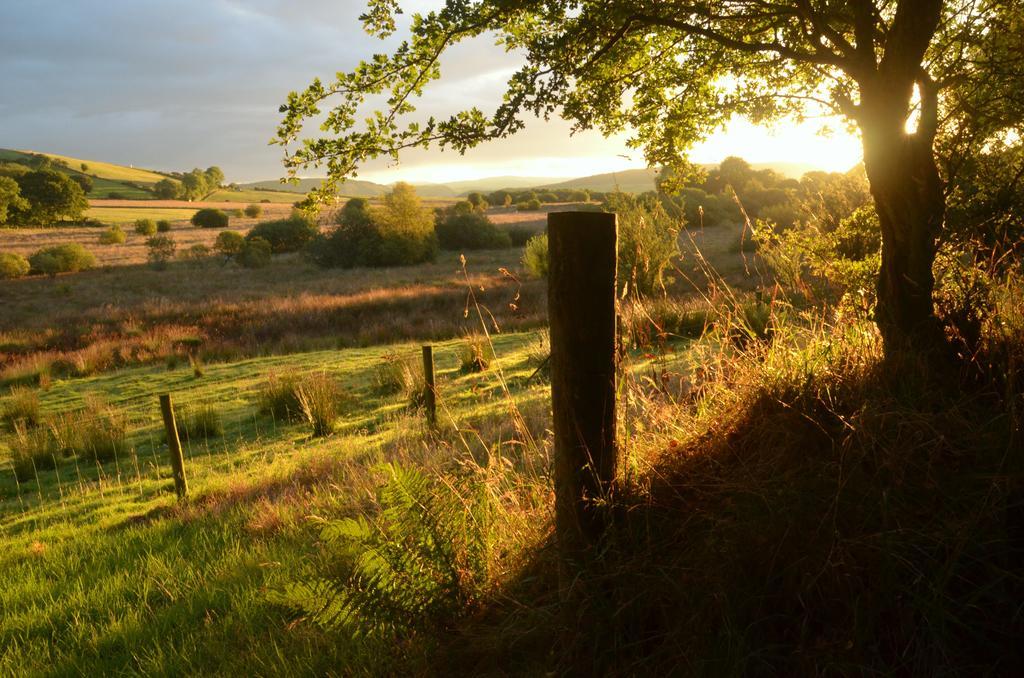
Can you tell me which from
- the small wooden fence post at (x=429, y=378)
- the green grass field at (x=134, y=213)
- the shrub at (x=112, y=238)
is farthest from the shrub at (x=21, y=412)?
the green grass field at (x=134, y=213)

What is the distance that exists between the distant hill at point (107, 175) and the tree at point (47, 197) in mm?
31741

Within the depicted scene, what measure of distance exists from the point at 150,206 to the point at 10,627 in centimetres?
9509

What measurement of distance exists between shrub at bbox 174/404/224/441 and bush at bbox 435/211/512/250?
41.1m

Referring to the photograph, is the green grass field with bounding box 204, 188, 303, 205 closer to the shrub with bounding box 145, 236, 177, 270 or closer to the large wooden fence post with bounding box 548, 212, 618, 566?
the shrub with bounding box 145, 236, 177, 270

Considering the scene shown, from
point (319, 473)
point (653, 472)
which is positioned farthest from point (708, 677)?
point (319, 473)

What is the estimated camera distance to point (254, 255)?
143 ft

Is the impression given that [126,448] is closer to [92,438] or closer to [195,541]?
[92,438]

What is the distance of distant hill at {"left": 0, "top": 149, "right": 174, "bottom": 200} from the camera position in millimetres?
97188

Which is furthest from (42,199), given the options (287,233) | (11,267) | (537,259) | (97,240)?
(537,259)

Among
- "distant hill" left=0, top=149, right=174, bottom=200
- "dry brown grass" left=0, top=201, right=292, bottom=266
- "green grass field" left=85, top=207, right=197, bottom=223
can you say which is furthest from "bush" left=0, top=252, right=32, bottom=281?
"distant hill" left=0, top=149, right=174, bottom=200

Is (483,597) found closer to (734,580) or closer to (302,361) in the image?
(734,580)

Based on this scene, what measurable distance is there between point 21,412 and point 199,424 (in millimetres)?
4540

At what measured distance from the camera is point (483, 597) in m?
2.69

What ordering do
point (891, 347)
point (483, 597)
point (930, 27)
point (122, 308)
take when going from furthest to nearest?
point (122, 308) → point (930, 27) → point (891, 347) → point (483, 597)
